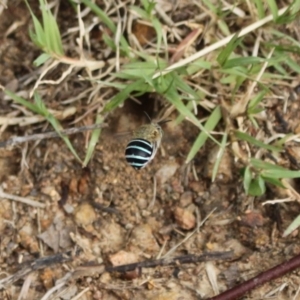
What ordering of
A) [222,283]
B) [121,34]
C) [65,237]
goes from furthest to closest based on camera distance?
[121,34] → [65,237] → [222,283]

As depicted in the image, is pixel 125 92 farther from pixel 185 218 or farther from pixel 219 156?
pixel 185 218

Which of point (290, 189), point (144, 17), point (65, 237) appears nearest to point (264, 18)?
point (144, 17)

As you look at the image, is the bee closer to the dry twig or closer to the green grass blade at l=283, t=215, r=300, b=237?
the dry twig

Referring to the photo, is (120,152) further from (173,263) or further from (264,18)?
(264,18)

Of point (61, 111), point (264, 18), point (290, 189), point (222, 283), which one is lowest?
point (222, 283)

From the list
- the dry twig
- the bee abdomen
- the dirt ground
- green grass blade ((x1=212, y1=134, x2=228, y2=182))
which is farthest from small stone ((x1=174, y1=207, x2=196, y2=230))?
the dry twig

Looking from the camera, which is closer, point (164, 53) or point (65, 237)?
point (65, 237)

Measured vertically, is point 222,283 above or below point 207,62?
below

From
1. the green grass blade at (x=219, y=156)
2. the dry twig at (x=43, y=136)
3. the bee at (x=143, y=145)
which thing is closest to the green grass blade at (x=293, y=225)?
the green grass blade at (x=219, y=156)
